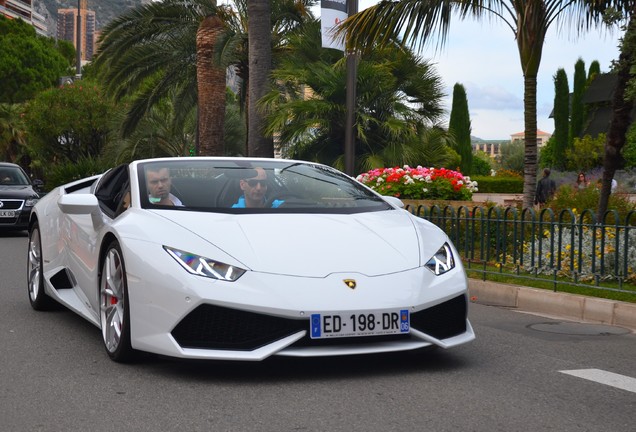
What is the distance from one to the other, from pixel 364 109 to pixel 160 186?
16108 mm

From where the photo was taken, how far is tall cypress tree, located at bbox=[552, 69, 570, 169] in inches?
2002

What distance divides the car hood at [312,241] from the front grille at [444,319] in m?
0.28

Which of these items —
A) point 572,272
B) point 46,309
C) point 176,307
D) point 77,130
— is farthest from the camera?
point 77,130

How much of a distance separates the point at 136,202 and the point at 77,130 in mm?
42686

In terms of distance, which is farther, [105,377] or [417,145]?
[417,145]

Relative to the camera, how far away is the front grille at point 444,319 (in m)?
5.43

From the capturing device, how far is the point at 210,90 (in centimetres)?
2497

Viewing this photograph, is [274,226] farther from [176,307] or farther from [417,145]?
[417,145]

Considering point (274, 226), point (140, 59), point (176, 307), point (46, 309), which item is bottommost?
point (46, 309)

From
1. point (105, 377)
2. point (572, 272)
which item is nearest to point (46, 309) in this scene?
point (105, 377)

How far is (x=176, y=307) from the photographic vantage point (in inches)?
205

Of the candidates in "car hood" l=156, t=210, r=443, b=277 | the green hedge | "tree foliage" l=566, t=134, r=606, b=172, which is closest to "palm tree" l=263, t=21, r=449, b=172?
"car hood" l=156, t=210, r=443, b=277

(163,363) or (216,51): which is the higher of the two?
(216,51)

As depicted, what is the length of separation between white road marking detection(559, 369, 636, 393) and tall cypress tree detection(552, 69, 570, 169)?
45.7 m
